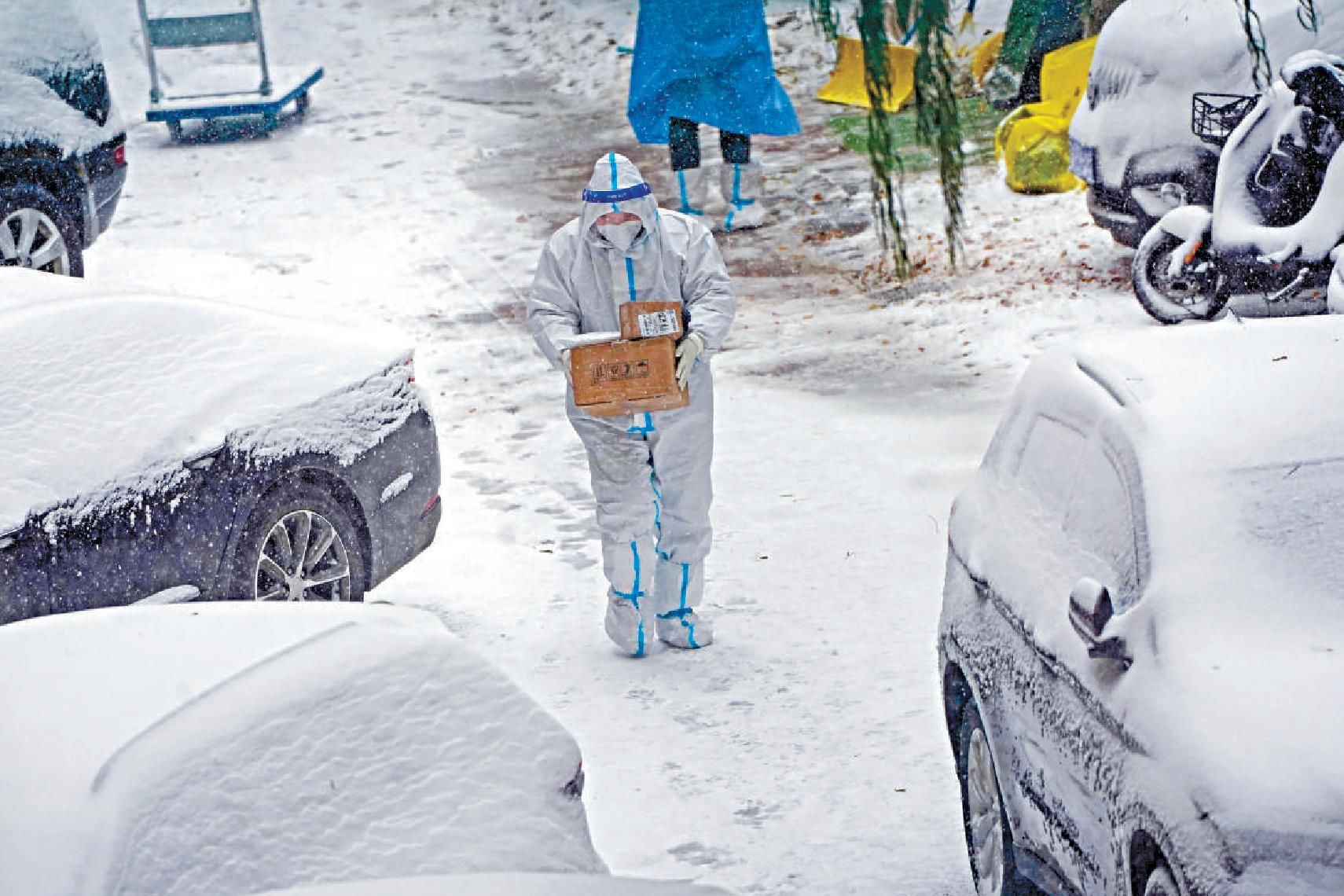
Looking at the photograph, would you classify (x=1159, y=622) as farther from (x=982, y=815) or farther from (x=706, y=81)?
(x=706, y=81)

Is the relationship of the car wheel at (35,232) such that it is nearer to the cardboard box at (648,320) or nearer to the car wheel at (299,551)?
the car wheel at (299,551)

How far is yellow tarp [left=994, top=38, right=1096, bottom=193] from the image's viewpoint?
42.7 ft

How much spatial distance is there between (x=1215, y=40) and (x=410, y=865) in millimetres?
8419

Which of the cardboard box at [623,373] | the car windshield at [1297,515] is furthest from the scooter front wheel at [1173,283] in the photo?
the car windshield at [1297,515]

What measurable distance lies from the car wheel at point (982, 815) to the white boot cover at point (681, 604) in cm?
186

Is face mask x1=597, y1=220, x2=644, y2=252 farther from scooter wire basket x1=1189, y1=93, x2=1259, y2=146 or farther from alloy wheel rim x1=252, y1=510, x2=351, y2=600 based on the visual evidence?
scooter wire basket x1=1189, y1=93, x2=1259, y2=146

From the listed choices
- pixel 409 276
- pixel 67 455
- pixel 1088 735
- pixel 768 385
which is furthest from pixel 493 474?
pixel 1088 735

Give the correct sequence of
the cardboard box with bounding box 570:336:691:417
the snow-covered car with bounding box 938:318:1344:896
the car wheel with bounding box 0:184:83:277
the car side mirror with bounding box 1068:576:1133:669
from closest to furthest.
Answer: the snow-covered car with bounding box 938:318:1344:896 < the car side mirror with bounding box 1068:576:1133:669 < the cardboard box with bounding box 570:336:691:417 < the car wheel with bounding box 0:184:83:277

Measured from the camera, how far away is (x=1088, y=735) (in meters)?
3.88

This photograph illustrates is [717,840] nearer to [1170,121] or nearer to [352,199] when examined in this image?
[1170,121]

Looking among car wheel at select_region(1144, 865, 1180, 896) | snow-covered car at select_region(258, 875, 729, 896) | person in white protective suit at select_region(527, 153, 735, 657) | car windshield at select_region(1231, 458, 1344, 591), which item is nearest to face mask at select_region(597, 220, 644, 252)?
person in white protective suit at select_region(527, 153, 735, 657)

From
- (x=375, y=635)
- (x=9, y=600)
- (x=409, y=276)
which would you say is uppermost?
(x=375, y=635)

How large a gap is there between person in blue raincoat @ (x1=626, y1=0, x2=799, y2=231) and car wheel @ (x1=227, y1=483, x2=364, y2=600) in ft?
22.0

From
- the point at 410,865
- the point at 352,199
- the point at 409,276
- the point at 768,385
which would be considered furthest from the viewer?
the point at 352,199
